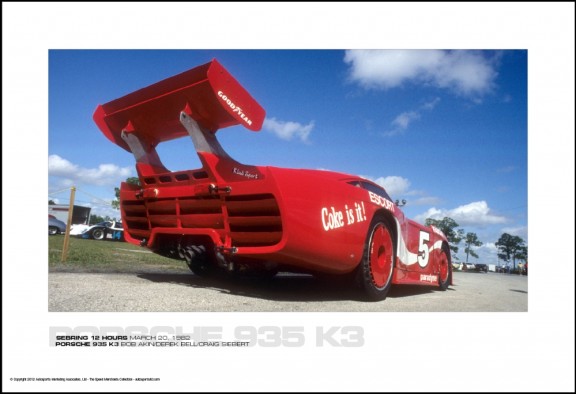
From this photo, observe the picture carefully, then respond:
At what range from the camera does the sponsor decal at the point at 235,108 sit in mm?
2816

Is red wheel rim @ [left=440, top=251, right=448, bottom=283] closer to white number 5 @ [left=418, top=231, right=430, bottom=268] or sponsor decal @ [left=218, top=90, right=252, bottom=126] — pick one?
white number 5 @ [left=418, top=231, right=430, bottom=268]

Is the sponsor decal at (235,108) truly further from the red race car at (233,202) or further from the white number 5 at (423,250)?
the white number 5 at (423,250)

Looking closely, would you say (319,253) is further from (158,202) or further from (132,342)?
(158,202)

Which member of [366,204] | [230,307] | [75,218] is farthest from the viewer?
[75,218]

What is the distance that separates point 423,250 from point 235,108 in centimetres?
305

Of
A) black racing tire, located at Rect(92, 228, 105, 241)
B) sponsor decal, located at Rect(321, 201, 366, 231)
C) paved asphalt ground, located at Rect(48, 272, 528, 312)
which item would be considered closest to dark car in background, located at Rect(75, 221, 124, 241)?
black racing tire, located at Rect(92, 228, 105, 241)

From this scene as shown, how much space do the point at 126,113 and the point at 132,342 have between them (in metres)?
2.15

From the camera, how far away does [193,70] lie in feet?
9.09

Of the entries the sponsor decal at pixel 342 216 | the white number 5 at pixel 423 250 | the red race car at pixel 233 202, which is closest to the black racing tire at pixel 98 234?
the red race car at pixel 233 202

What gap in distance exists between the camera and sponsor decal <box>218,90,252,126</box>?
2816 mm

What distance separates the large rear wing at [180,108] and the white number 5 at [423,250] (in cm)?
263

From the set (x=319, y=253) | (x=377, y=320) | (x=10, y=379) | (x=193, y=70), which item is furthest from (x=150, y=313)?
(x=193, y=70)

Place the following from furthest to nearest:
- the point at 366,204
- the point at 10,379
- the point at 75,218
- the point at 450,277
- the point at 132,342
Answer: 1. the point at 75,218
2. the point at 450,277
3. the point at 366,204
4. the point at 132,342
5. the point at 10,379

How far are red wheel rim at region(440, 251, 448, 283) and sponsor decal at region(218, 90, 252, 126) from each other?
376 cm
